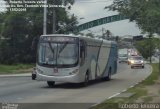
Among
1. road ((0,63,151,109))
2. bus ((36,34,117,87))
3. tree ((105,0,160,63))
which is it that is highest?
tree ((105,0,160,63))

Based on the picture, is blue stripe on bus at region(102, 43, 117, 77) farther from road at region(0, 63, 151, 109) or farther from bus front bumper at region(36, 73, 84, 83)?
bus front bumper at region(36, 73, 84, 83)

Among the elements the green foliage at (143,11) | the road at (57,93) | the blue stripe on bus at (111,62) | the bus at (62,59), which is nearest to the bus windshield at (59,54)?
the bus at (62,59)

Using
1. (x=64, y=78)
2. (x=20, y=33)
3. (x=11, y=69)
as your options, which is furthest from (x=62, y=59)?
(x=20, y=33)

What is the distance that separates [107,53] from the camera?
1470 inches

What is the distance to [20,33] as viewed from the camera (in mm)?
86062

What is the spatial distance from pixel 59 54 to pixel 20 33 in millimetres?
58596

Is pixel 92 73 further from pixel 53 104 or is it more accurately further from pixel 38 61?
pixel 53 104

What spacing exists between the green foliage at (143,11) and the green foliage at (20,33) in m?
52.8

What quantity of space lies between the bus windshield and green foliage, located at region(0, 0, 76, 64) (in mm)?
56866

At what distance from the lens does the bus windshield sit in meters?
28.2

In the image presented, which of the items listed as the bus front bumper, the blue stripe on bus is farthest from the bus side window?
the blue stripe on bus

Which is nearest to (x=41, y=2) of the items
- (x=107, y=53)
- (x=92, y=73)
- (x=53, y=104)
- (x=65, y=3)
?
(x=65, y=3)

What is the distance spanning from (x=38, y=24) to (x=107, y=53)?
4902 centimetres

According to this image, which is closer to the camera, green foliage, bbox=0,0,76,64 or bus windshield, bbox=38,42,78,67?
bus windshield, bbox=38,42,78,67
